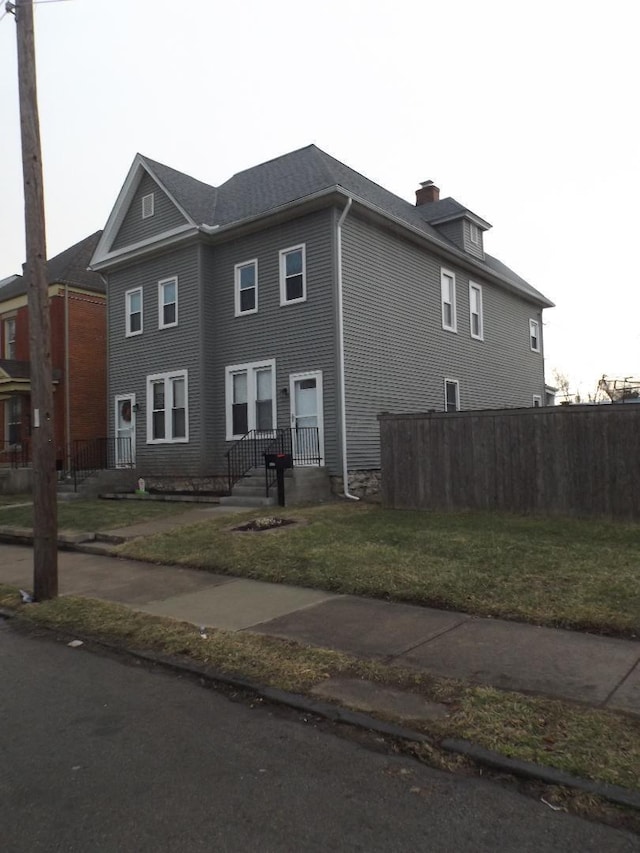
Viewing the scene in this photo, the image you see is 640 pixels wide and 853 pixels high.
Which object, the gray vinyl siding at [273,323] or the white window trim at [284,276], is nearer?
the gray vinyl siding at [273,323]

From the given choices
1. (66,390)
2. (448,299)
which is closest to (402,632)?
(448,299)

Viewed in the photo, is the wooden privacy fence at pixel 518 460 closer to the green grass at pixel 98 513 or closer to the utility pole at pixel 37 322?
the green grass at pixel 98 513

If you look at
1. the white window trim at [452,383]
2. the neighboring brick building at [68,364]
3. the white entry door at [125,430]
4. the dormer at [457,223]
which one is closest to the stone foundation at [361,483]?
the white window trim at [452,383]

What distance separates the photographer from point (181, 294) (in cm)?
1870

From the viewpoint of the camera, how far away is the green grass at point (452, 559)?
6.43 m

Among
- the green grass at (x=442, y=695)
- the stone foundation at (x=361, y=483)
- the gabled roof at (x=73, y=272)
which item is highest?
the gabled roof at (x=73, y=272)

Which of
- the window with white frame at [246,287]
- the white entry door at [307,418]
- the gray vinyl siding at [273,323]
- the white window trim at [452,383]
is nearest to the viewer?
the gray vinyl siding at [273,323]

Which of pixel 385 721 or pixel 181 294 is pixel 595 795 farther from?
pixel 181 294

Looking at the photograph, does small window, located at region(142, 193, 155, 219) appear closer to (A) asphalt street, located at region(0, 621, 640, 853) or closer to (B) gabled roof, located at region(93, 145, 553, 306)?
(B) gabled roof, located at region(93, 145, 553, 306)

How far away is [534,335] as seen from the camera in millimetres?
25234

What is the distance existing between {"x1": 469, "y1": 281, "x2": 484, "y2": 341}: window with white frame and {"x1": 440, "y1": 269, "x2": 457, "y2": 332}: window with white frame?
1.07 metres

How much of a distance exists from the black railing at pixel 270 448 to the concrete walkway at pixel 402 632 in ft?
24.2

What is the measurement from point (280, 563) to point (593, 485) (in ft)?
17.4

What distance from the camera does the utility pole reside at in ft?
25.1
